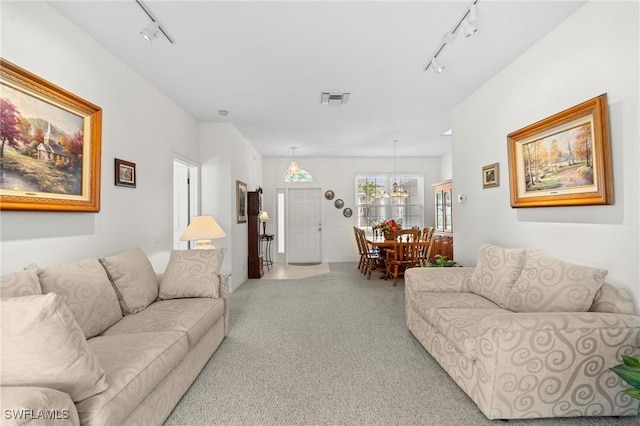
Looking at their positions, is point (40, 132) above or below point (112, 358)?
above

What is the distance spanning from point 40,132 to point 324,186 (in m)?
6.17

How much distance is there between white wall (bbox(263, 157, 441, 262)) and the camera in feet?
25.7

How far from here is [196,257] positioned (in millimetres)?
2879

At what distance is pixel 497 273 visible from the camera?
8.59ft

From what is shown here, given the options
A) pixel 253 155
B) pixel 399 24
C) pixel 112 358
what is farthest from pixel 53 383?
pixel 253 155

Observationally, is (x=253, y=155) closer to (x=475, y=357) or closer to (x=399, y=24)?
(x=399, y=24)

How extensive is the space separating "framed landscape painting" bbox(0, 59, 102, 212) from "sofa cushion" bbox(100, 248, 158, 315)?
0.48 meters

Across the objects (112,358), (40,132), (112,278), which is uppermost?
(40,132)

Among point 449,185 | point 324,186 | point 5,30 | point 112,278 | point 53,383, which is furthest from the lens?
point 324,186

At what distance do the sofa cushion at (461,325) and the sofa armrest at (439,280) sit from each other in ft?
1.77

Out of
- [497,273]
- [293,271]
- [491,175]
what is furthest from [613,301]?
[293,271]

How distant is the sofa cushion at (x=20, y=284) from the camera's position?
1.58 meters

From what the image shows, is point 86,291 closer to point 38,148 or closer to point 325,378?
point 38,148

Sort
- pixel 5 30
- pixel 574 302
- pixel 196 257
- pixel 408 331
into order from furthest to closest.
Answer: pixel 408 331
pixel 196 257
pixel 574 302
pixel 5 30
